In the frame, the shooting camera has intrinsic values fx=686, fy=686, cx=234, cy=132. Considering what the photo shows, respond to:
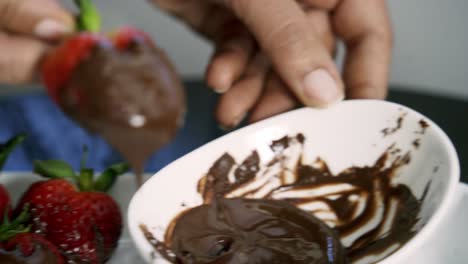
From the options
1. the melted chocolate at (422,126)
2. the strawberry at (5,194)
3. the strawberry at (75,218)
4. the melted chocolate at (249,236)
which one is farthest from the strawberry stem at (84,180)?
the melted chocolate at (422,126)

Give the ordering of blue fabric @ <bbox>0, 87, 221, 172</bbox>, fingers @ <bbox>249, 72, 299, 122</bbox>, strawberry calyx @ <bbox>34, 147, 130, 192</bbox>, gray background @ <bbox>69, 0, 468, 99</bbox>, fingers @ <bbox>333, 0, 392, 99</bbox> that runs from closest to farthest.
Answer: strawberry calyx @ <bbox>34, 147, 130, 192</bbox>, fingers @ <bbox>249, 72, 299, 122</bbox>, fingers @ <bbox>333, 0, 392, 99</bbox>, blue fabric @ <bbox>0, 87, 221, 172</bbox>, gray background @ <bbox>69, 0, 468, 99</bbox>

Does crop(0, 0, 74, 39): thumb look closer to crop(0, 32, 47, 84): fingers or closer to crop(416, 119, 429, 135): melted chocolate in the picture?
crop(0, 32, 47, 84): fingers

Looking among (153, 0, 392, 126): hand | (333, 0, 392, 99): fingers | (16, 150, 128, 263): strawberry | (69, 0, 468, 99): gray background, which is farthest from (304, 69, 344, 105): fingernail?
(69, 0, 468, 99): gray background

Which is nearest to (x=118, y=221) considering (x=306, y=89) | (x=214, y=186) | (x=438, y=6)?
(x=214, y=186)

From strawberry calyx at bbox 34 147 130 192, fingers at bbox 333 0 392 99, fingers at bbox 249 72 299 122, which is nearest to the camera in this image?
strawberry calyx at bbox 34 147 130 192

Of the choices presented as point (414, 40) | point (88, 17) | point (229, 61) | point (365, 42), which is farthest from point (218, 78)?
point (414, 40)

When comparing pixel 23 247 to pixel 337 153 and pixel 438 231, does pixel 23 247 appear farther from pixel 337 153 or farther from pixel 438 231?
pixel 438 231
